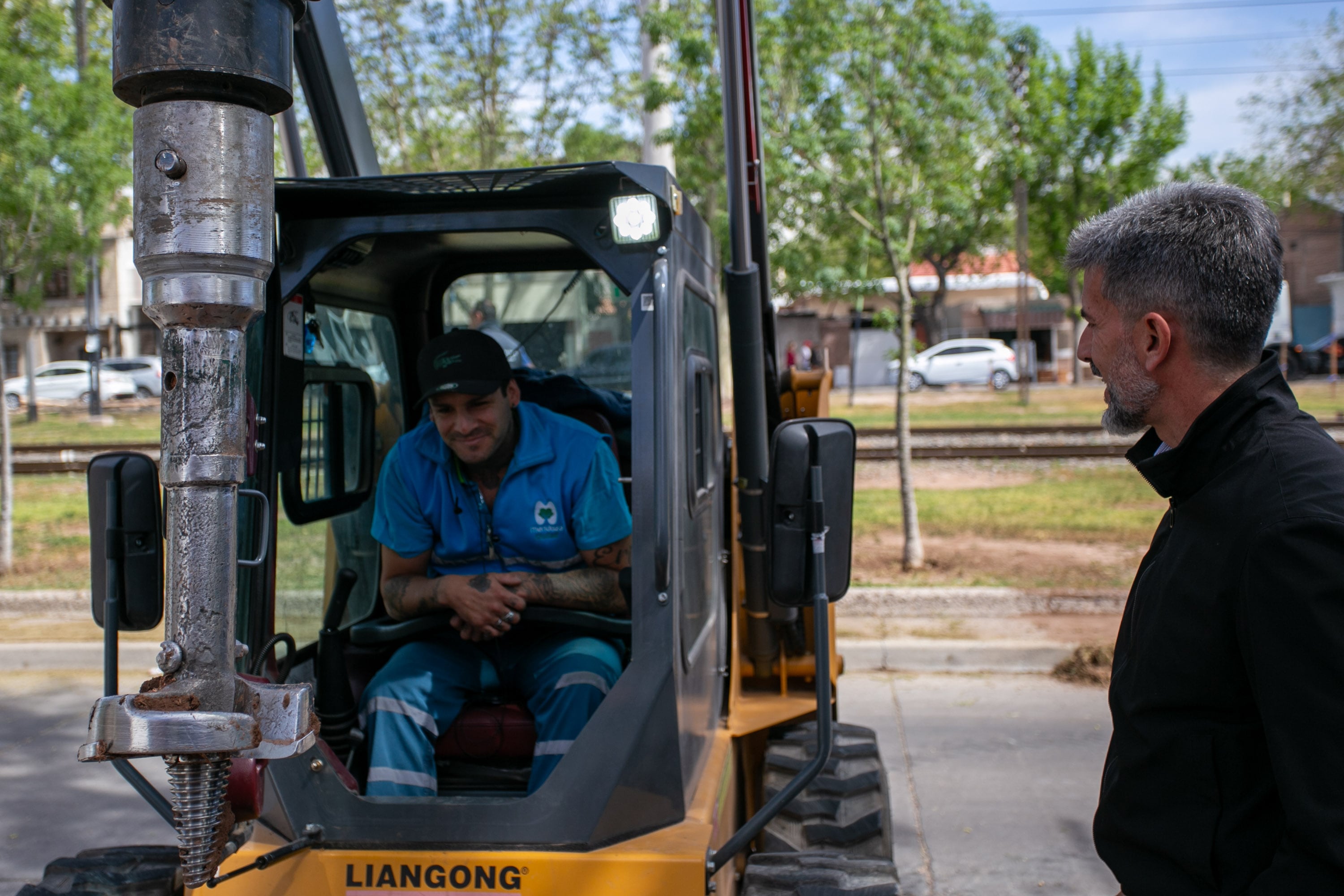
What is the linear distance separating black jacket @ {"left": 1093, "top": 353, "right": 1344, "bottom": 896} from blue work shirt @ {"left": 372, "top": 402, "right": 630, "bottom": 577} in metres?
1.63

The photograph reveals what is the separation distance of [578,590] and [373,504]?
92 cm

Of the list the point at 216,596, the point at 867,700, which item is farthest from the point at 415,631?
the point at 867,700

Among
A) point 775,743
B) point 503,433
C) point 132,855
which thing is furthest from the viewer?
point 775,743

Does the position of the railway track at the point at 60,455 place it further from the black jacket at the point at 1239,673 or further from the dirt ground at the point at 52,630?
the black jacket at the point at 1239,673

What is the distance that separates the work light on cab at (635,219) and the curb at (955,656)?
5303 mm

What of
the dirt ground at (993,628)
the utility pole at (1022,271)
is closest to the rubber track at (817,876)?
the dirt ground at (993,628)

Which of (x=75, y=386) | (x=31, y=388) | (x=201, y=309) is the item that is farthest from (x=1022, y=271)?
(x=75, y=386)

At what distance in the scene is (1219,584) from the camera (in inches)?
60.1

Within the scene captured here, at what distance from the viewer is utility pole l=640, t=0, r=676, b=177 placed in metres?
8.76

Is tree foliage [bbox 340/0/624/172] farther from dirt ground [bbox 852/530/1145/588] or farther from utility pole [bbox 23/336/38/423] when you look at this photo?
utility pole [bbox 23/336/38/423]

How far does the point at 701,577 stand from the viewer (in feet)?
9.75

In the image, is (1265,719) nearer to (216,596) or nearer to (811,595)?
(811,595)

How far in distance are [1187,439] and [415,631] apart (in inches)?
82.0

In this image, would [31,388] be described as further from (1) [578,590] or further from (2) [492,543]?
(1) [578,590]
